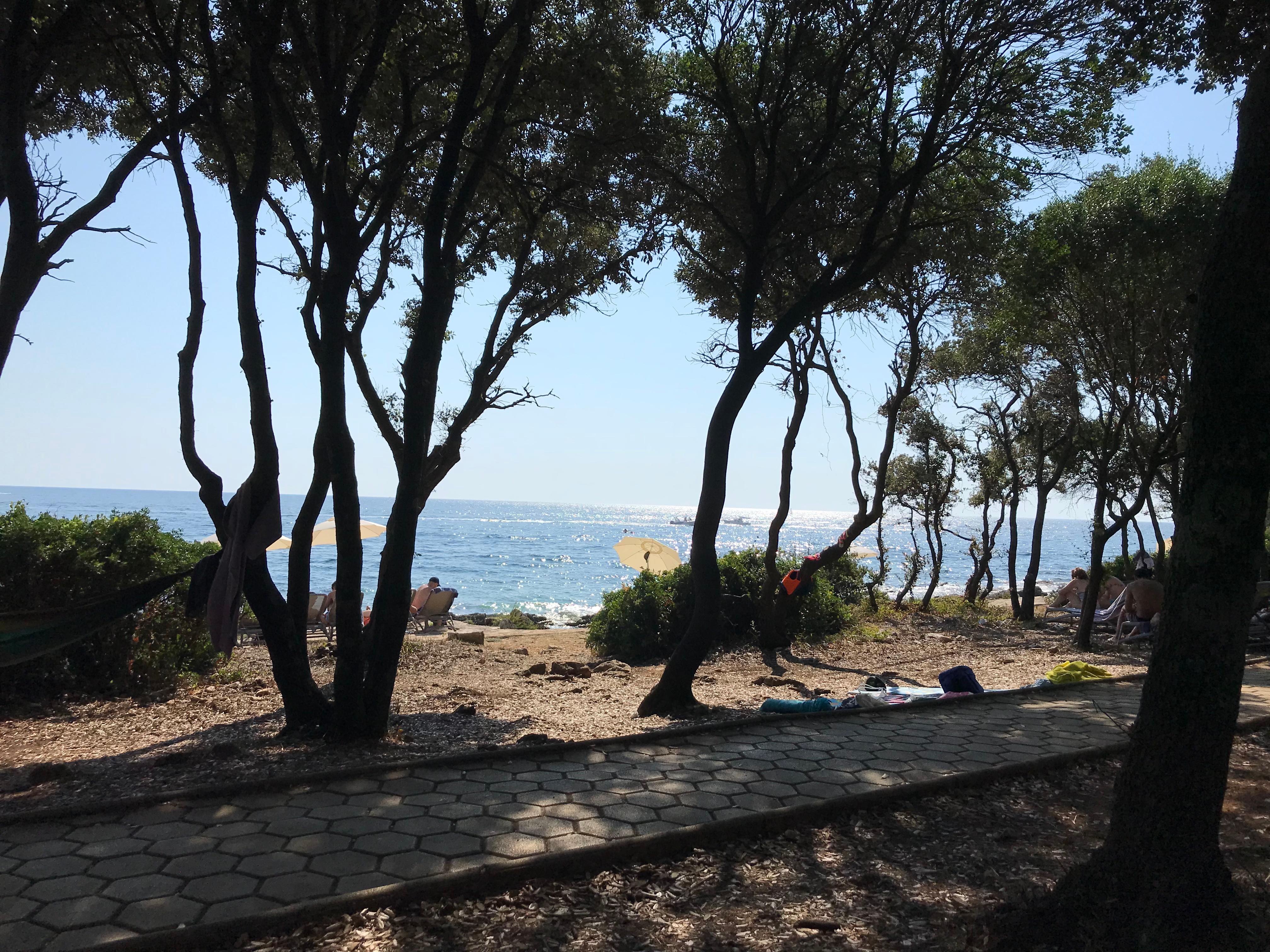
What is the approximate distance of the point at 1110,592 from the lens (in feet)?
49.2

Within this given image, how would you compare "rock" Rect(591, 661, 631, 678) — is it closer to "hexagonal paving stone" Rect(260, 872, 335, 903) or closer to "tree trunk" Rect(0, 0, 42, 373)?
"tree trunk" Rect(0, 0, 42, 373)

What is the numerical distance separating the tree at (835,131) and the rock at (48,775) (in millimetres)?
4001

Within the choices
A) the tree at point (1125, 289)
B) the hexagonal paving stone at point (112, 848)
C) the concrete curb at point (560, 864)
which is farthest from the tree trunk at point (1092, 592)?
the hexagonal paving stone at point (112, 848)

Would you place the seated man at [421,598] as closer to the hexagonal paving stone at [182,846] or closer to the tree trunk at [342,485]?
the tree trunk at [342,485]

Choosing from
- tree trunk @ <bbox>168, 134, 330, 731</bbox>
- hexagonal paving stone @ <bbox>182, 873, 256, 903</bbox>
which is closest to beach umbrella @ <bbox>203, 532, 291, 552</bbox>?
tree trunk @ <bbox>168, 134, 330, 731</bbox>

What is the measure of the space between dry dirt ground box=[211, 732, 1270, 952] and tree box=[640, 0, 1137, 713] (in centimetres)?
322

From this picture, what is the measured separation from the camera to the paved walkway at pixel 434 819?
10.5 ft

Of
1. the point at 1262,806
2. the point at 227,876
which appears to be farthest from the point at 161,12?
the point at 1262,806

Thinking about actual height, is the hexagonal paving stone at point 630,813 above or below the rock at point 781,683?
above

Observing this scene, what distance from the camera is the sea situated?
4159 centimetres

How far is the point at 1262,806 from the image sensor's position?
4.64 metres

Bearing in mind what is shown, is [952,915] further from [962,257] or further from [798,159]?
[962,257]

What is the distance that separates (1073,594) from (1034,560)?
1.29 m

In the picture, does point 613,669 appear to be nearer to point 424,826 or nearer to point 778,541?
point 778,541
